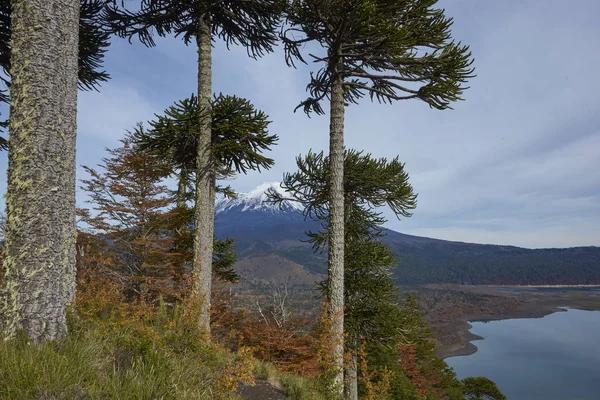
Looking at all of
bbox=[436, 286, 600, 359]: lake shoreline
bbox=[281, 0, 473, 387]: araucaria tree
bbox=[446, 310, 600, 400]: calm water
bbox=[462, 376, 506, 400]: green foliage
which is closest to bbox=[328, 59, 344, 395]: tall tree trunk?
bbox=[281, 0, 473, 387]: araucaria tree

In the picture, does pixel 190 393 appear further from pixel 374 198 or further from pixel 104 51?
pixel 104 51

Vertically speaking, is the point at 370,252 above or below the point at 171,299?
above

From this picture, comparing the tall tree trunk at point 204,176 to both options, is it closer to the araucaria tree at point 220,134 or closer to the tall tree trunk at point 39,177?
the araucaria tree at point 220,134

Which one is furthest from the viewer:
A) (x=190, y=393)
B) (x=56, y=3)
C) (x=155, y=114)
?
(x=155, y=114)

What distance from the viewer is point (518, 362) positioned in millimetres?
58531

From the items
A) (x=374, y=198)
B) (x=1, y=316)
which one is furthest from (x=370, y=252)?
(x=1, y=316)

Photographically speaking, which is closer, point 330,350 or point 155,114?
point 330,350

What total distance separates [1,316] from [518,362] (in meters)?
77.3

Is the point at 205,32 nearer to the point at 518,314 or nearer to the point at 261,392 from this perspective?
the point at 261,392

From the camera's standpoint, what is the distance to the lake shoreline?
213 ft

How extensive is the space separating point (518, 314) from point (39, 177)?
5634 inches

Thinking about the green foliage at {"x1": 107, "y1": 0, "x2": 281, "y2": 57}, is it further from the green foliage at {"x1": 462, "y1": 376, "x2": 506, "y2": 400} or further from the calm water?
A: the calm water

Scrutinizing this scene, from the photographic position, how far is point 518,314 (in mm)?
112062

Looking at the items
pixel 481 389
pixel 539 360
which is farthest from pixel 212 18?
pixel 539 360
